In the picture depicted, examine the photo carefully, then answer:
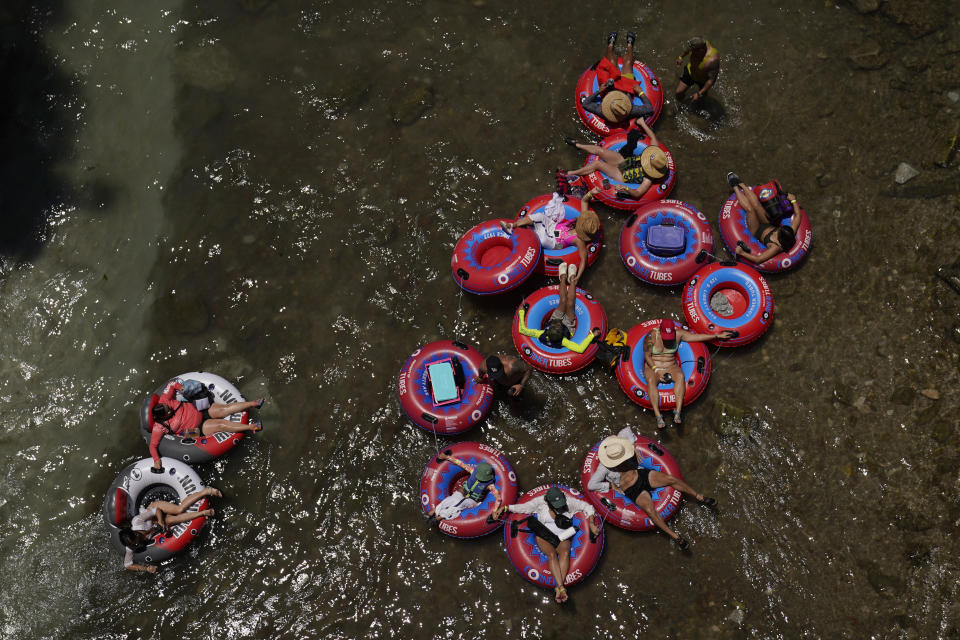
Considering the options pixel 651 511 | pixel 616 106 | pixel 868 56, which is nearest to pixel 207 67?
pixel 616 106

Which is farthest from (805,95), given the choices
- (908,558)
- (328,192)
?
(328,192)

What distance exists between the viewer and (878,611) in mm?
7480

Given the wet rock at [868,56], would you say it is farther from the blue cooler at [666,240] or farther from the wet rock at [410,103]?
the wet rock at [410,103]

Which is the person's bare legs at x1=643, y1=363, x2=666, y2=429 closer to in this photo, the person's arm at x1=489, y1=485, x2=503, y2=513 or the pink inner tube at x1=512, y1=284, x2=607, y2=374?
the pink inner tube at x1=512, y1=284, x2=607, y2=374

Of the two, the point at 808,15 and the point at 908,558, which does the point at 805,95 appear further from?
the point at 908,558

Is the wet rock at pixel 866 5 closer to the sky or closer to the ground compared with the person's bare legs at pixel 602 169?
closer to the sky

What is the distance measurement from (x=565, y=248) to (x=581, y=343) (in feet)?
4.66

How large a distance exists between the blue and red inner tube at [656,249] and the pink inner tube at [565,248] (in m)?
0.39

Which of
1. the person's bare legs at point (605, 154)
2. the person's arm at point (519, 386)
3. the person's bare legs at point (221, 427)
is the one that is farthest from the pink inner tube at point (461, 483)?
the person's bare legs at point (605, 154)

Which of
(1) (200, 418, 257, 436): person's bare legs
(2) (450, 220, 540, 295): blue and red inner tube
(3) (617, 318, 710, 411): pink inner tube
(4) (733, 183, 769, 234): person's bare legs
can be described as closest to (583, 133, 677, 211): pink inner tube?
(4) (733, 183, 769, 234): person's bare legs

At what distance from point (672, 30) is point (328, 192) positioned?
6.44 m

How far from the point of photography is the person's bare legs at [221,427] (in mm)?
8656

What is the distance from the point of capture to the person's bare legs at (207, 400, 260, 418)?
874 cm

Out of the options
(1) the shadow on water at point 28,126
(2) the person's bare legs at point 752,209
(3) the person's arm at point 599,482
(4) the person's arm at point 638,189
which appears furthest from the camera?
(1) the shadow on water at point 28,126
